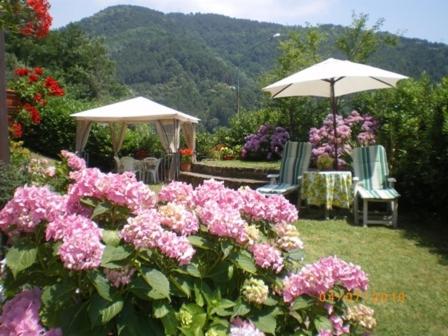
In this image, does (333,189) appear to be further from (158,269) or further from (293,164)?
(158,269)

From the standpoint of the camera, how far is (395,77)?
7.08 metres

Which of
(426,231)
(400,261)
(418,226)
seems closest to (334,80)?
(418,226)

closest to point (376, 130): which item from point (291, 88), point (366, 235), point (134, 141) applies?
point (291, 88)

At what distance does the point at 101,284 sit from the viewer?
Result: 1.38m

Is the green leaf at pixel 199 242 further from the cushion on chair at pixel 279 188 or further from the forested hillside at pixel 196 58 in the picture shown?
the forested hillside at pixel 196 58

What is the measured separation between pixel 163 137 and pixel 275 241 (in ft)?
38.3

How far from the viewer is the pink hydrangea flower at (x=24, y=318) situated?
141 centimetres

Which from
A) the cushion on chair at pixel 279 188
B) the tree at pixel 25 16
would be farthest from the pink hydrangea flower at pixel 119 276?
the cushion on chair at pixel 279 188

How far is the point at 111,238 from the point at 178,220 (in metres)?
0.24

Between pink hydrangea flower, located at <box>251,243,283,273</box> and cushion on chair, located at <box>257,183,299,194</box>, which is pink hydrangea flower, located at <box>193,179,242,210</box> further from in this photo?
cushion on chair, located at <box>257,183,299,194</box>

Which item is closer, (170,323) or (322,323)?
(170,323)

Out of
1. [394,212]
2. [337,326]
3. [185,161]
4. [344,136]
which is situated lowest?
[394,212]

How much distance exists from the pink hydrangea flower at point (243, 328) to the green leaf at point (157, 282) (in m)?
0.32

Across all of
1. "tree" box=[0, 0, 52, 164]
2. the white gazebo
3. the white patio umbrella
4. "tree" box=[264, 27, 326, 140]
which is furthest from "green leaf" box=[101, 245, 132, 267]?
"tree" box=[264, 27, 326, 140]
